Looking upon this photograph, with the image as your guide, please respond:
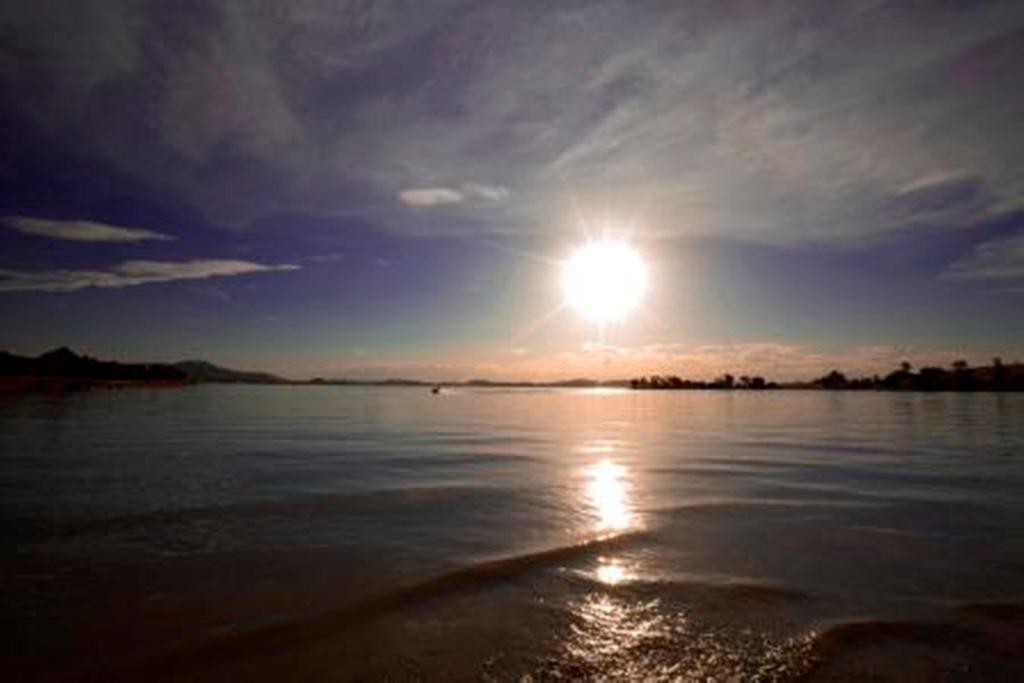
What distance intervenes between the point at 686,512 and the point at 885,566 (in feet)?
16.8

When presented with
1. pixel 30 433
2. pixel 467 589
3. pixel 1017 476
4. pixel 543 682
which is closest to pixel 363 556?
pixel 467 589

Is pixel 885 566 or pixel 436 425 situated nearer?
pixel 885 566

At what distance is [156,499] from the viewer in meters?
16.0

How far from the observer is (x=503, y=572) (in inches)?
415

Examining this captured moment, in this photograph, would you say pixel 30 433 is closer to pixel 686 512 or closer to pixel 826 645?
pixel 686 512

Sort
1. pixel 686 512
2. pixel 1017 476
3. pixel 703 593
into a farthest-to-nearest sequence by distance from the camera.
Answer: pixel 1017 476
pixel 686 512
pixel 703 593

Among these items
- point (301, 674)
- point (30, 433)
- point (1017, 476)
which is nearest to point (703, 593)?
point (301, 674)

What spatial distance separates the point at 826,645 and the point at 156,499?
15007 millimetres

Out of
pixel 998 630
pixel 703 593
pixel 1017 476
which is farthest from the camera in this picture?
pixel 1017 476

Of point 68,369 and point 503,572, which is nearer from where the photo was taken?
point 503,572

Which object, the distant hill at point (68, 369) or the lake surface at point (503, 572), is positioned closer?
the lake surface at point (503, 572)

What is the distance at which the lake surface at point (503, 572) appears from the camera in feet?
23.3

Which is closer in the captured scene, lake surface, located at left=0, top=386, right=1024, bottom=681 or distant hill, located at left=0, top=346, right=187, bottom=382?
lake surface, located at left=0, top=386, right=1024, bottom=681

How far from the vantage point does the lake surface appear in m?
7.09
